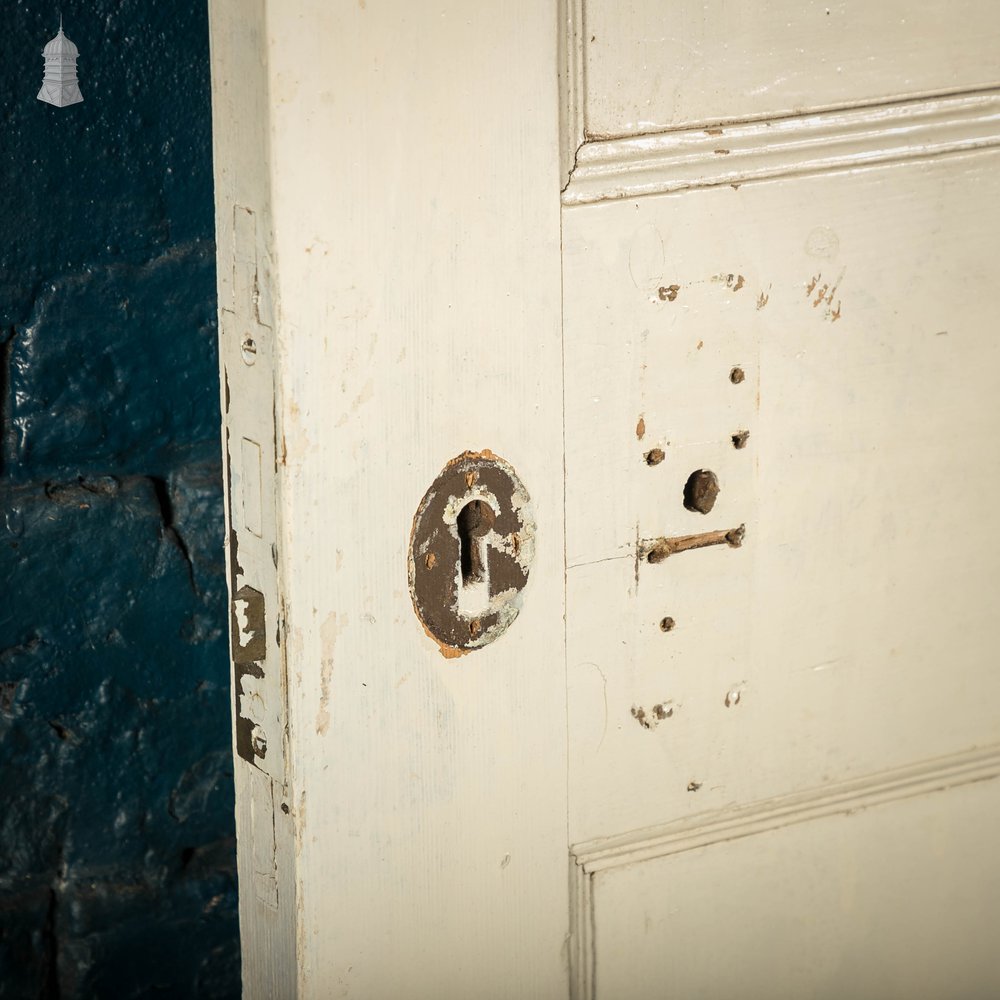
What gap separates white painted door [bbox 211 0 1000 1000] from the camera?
742mm

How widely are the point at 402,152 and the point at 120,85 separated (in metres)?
0.84

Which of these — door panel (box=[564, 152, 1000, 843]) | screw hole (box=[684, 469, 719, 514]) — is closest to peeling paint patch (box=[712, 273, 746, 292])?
door panel (box=[564, 152, 1000, 843])

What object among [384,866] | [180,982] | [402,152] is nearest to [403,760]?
[384,866]

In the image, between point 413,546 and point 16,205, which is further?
point 16,205

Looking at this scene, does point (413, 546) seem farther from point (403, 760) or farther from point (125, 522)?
point (125, 522)

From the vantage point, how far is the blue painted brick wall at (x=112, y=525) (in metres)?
1.47

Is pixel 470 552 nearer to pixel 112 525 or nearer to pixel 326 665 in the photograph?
pixel 326 665

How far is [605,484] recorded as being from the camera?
0.86m

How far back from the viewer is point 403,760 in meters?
0.81

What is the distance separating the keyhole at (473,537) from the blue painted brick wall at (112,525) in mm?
836

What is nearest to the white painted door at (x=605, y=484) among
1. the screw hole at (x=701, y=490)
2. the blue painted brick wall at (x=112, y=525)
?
the screw hole at (x=701, y=490)

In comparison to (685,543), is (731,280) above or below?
above

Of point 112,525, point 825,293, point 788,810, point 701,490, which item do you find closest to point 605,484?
point 701,490

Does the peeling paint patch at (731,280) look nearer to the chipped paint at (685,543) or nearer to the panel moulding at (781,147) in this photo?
the panel moulding at (781,147)
